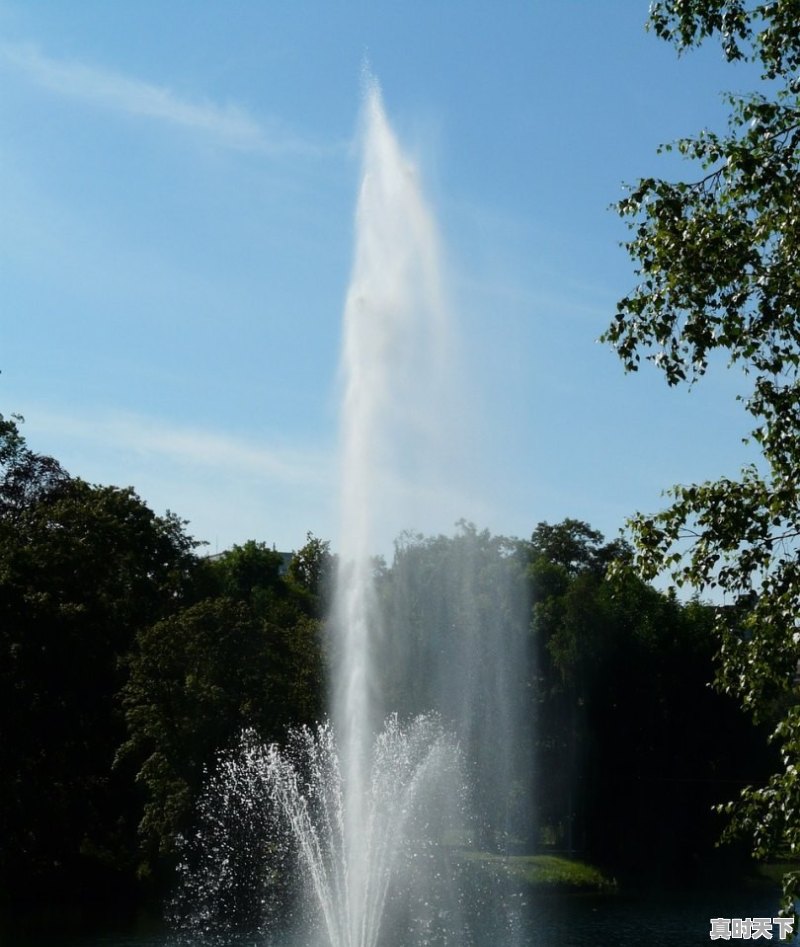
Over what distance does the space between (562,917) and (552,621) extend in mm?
16357

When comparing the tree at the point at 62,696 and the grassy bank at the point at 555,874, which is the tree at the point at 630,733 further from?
the tree at the point at 62,696

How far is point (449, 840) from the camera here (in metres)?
32.6

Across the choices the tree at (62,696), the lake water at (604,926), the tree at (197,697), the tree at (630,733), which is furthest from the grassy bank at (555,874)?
the tree at (62,696)

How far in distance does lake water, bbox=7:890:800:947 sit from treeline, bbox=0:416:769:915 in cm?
333

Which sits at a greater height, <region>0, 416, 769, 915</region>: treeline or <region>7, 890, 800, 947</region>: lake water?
<region>0, 416, 769, 915</region>: treeline

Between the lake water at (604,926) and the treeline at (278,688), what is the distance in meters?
3.33

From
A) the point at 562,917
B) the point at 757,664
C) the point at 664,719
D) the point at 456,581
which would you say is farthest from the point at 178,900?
the point at 757,664

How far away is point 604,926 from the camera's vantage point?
110ft

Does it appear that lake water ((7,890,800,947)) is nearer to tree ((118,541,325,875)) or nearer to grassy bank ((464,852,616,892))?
grassy bank ((464,852,616,892))

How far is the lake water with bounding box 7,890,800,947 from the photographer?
29.1 m

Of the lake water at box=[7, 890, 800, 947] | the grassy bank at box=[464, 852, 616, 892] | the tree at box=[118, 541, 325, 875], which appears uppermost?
the tree at box=[118, 541, 325, 875]

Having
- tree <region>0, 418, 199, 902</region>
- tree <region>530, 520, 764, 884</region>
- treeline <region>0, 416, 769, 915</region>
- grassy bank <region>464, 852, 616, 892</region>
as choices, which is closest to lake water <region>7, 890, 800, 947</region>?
grassy bank <region>464, 852, 616, 892</region>


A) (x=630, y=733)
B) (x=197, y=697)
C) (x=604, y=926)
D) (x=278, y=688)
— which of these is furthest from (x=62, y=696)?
(x=630, y=733)

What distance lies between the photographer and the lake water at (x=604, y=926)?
95.4 feet
